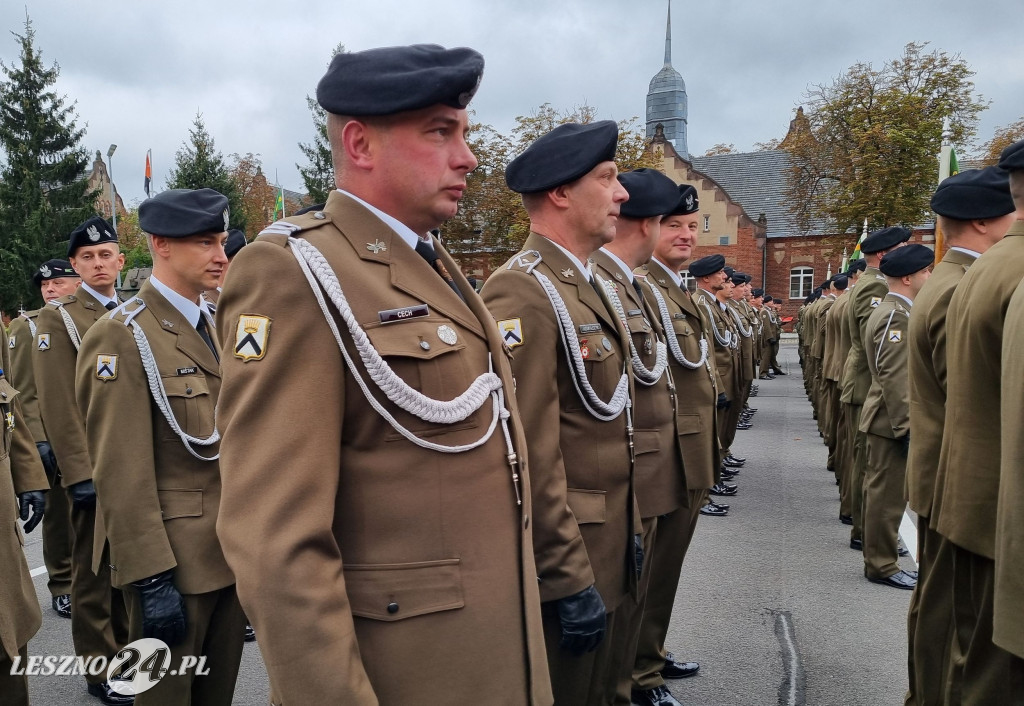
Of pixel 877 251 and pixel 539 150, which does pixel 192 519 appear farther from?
pixel 877 251

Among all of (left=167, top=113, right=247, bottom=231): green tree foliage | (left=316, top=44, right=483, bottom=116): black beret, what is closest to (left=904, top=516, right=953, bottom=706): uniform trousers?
(left=316, top=44, right=483, bottom=116): black beret

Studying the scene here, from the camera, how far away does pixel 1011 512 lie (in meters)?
2.20

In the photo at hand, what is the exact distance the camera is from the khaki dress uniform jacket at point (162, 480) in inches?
109

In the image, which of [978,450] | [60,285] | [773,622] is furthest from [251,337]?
[60,285]

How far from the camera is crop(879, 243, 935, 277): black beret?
571cm

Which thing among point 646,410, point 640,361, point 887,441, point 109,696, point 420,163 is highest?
point 420,163

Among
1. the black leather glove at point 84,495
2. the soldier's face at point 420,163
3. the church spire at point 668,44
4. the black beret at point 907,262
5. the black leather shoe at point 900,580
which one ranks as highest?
the church spire at point 668,44

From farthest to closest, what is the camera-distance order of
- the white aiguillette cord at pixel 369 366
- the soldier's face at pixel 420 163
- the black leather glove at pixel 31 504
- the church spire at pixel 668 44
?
the church spire at pixel 668 44
the black leather glove at pixel 31 504
the soldier's face at pixel 420 163
the white aiguillette cord at pixel 369 366

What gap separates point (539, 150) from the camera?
304cm

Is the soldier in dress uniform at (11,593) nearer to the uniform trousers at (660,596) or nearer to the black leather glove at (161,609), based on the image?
the black leather glove at (161,609)

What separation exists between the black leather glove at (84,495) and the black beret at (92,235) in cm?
185

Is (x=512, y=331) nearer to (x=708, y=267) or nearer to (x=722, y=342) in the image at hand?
(x=722, y=342)

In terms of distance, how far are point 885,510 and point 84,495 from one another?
5011 millimetres

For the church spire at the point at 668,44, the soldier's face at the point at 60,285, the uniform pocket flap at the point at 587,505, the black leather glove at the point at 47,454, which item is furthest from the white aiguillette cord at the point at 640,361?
the church spire at the point at 668,44
